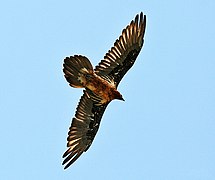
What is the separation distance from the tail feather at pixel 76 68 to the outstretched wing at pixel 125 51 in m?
1.31

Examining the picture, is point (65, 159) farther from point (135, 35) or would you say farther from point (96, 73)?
point (135, 35)

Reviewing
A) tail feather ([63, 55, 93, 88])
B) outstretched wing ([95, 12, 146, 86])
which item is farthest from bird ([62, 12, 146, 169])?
tail feather ([63, 55, 93, 88])

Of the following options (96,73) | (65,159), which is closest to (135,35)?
(96,73)

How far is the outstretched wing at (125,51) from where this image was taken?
647 inches

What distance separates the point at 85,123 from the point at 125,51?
2.43m

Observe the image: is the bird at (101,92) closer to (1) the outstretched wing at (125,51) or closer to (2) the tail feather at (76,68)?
(1) the outstretched wing at (125,51)

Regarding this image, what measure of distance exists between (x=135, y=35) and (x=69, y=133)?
346 cm

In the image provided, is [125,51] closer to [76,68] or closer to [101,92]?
[101,92]

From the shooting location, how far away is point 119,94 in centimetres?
1566

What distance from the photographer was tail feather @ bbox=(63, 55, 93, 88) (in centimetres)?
1466

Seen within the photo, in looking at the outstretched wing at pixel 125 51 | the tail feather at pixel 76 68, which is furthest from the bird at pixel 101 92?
the tail feather at pixel 76 68

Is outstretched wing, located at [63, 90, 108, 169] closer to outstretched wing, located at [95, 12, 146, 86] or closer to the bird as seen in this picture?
the bird

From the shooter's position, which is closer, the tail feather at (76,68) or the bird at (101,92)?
the tail feather at (76,68)

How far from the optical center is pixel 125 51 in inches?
650
